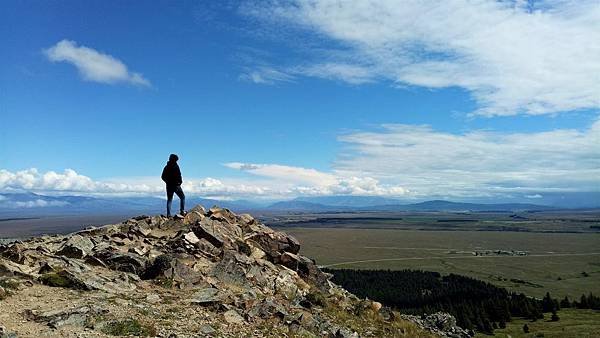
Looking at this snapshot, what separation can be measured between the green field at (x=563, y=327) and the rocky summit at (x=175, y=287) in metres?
74.7

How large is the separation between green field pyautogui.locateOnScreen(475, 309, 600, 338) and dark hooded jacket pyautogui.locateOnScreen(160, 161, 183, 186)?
79358mm

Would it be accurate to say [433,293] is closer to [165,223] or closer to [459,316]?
[459,316]

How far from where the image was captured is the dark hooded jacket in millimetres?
31828

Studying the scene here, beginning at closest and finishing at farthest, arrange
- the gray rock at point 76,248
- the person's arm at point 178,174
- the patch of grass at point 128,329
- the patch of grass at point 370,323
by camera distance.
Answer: the patch of grass at point 128,329, the patch of grass at point 370,323, the gray rock at point 76,248, the person's arm at point 178,174

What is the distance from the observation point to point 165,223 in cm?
3192

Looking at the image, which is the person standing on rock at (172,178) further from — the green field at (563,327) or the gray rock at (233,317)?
the green field at (563,327)

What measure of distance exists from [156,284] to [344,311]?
10.4 metres

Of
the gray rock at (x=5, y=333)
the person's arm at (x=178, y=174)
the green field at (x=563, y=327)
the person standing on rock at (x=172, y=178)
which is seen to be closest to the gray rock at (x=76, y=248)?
the person standing on rock at (x=172, y=178)

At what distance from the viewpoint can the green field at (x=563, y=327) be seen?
86.2 m

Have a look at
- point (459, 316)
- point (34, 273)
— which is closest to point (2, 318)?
point (34, 273)

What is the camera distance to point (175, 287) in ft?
74.1

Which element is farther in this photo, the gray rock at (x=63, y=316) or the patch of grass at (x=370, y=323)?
the patch of grass at (x=370, y=323)

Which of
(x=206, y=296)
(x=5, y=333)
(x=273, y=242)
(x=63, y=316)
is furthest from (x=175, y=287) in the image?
(x=273, y=242)

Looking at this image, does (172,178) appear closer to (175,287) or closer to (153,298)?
(175,287)
